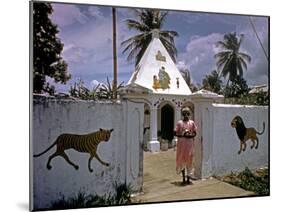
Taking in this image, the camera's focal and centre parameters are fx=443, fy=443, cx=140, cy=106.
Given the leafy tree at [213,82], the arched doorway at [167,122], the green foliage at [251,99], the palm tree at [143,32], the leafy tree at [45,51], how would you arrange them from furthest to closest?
the green foliage at [251,99] < the leafy tree at [213,82] < the arched doorway at [167,122] < the palm tree at [143,32] < the leafy tree at [45,51]

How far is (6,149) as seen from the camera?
3631 millimetres

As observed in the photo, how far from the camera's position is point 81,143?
12.4ft

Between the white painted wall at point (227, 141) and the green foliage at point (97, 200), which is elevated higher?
the white painted wall at point (227, 141)

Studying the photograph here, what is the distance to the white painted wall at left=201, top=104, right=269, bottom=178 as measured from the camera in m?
4.19

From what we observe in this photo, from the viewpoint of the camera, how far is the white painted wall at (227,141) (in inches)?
165

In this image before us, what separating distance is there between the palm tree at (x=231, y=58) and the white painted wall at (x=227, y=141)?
1.07ft

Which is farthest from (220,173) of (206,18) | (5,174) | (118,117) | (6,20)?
(6,20)

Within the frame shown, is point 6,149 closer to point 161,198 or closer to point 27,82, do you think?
point 27,82

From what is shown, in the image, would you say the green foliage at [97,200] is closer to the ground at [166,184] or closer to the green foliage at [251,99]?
the ground at [166,184]

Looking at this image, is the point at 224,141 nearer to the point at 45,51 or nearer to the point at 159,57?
the point at 159,57

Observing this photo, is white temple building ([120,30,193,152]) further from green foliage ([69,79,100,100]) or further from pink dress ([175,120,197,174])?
green foliage ([69,79,100,100])

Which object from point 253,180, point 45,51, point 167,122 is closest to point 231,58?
point 167,122

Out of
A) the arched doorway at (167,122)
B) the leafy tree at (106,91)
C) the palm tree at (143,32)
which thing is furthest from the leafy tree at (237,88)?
the leafy tree at (106,91)

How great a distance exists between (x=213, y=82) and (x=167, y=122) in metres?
0.60
